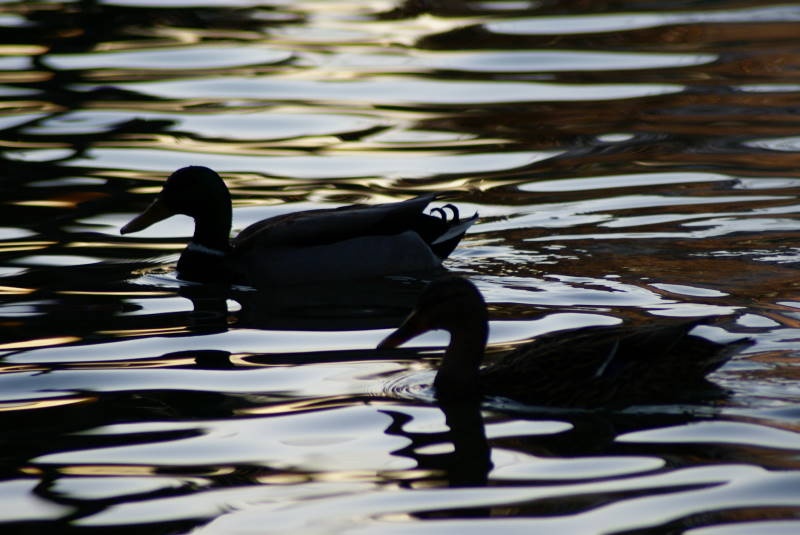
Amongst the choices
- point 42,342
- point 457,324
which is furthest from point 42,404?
point 457,324

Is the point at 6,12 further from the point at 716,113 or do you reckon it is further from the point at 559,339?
the point at 559,339

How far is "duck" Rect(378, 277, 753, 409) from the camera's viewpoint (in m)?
6.66

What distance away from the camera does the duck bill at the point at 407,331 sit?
6.97 m

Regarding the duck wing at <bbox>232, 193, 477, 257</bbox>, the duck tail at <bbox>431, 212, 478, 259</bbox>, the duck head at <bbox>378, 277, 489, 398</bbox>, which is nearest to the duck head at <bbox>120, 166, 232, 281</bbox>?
the duck wing at <bbox>232, 193, 477, 257</bbox>

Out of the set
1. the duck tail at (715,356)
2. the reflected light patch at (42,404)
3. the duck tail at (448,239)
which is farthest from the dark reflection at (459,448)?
the duck tail at (448,239)

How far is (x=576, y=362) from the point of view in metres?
6.68

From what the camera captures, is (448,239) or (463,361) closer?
(463,361)

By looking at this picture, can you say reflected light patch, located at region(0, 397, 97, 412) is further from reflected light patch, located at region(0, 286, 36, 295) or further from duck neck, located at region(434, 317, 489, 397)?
reflected light patch, located at region(0, 286, 36, 295)

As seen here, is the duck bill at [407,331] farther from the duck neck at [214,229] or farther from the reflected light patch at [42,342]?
the duck neck at [214,229]

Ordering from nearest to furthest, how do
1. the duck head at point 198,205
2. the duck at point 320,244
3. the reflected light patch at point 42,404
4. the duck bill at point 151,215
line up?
the reflected light patch at point 42,404 → the duck at point 320,244 → the duck head at point 198,205 → the duck bill at point 151,215

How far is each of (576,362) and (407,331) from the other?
810 mm

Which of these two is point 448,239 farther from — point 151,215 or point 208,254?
point 151,215

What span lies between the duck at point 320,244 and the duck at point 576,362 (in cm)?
323

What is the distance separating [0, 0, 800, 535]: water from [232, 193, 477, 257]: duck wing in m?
0.31
